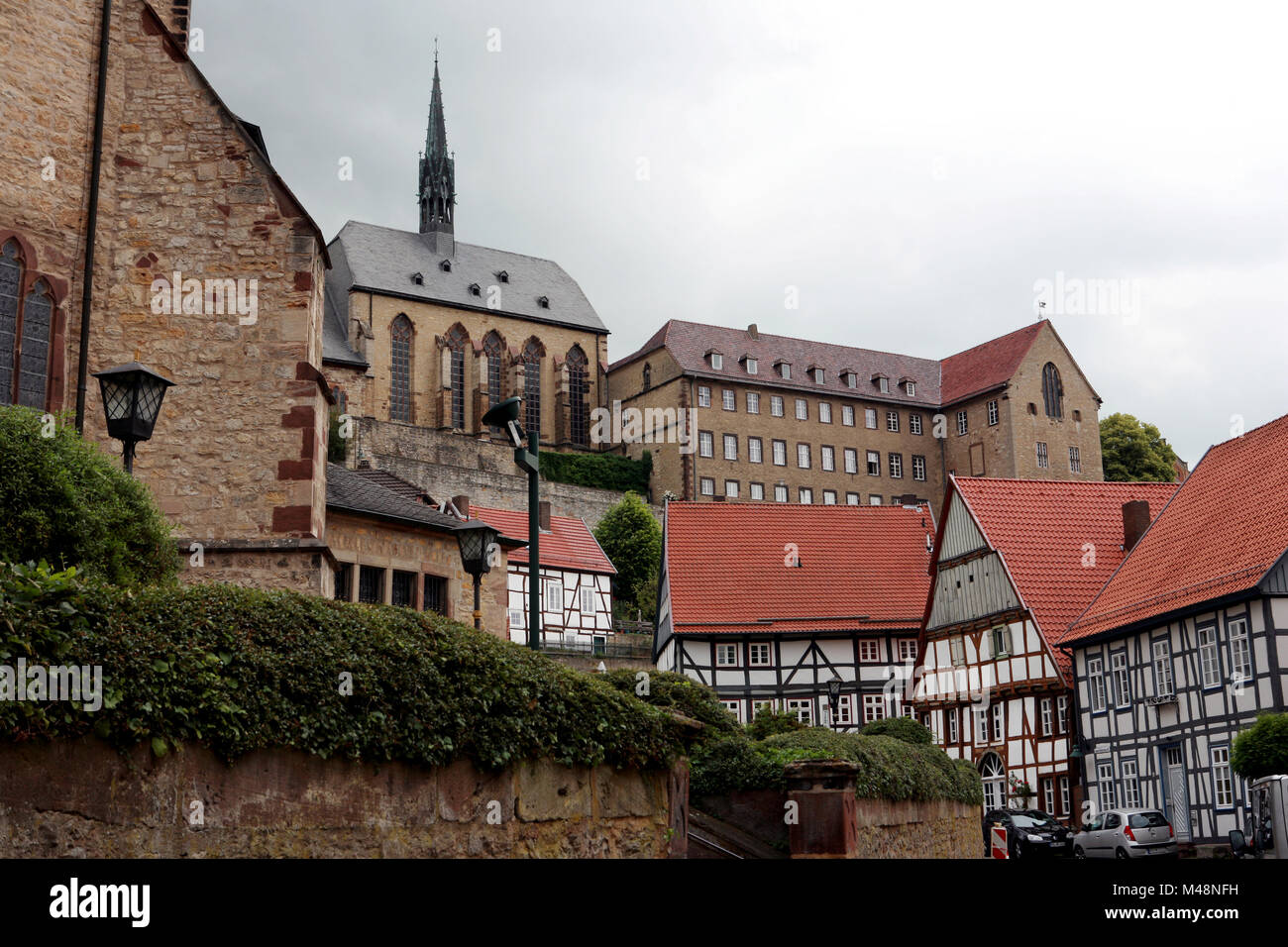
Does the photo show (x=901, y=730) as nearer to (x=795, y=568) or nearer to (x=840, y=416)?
(x=795, y=568)

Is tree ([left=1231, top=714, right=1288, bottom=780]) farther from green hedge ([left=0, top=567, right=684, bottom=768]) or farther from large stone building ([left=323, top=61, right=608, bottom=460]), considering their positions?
large stone building ([left=323, top=61, right=608, bottom=460])

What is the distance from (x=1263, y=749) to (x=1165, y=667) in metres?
6.02

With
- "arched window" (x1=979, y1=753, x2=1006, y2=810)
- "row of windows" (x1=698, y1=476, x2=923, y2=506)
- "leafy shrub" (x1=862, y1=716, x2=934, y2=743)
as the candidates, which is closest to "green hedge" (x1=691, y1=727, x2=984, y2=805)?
"leafy shrub" (x1=862, y1=716, x2=934, y2=743)

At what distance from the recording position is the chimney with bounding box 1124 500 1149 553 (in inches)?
1439

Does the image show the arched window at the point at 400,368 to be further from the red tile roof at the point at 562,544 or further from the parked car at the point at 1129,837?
Result: the parked car at the point at 1129,837

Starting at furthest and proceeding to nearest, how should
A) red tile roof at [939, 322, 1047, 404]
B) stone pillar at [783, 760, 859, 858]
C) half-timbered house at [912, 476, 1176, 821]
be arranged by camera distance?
red tile roof at [939, 322, 1047, 404], half-timbered house at [912, 476, 1176, 821], stone pillar at [783, 760, 859, 858]

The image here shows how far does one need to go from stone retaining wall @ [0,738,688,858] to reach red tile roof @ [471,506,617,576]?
44.6 metres

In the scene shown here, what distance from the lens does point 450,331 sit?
8206cm

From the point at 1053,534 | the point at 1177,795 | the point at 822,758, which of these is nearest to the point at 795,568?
the point at 1053,534

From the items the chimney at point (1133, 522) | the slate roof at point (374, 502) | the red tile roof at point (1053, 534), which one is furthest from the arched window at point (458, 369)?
the slate roof at point (374, 502)

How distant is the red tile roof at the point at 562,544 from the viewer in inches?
2203

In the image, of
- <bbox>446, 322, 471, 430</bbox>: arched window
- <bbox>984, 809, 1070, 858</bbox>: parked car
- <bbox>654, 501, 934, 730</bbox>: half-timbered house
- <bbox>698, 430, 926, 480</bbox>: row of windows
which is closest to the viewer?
<bbox>984, 809, 1070, 858</bbox>: parked car

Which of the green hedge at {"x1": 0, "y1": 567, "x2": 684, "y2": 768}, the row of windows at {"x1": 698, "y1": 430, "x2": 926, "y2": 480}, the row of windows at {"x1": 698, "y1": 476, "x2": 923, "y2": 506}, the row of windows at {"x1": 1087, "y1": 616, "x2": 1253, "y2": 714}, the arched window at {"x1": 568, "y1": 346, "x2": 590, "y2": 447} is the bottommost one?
the green hedge at {"x1": 0, "y1": 567, "x2": 684, "y2": 768}
